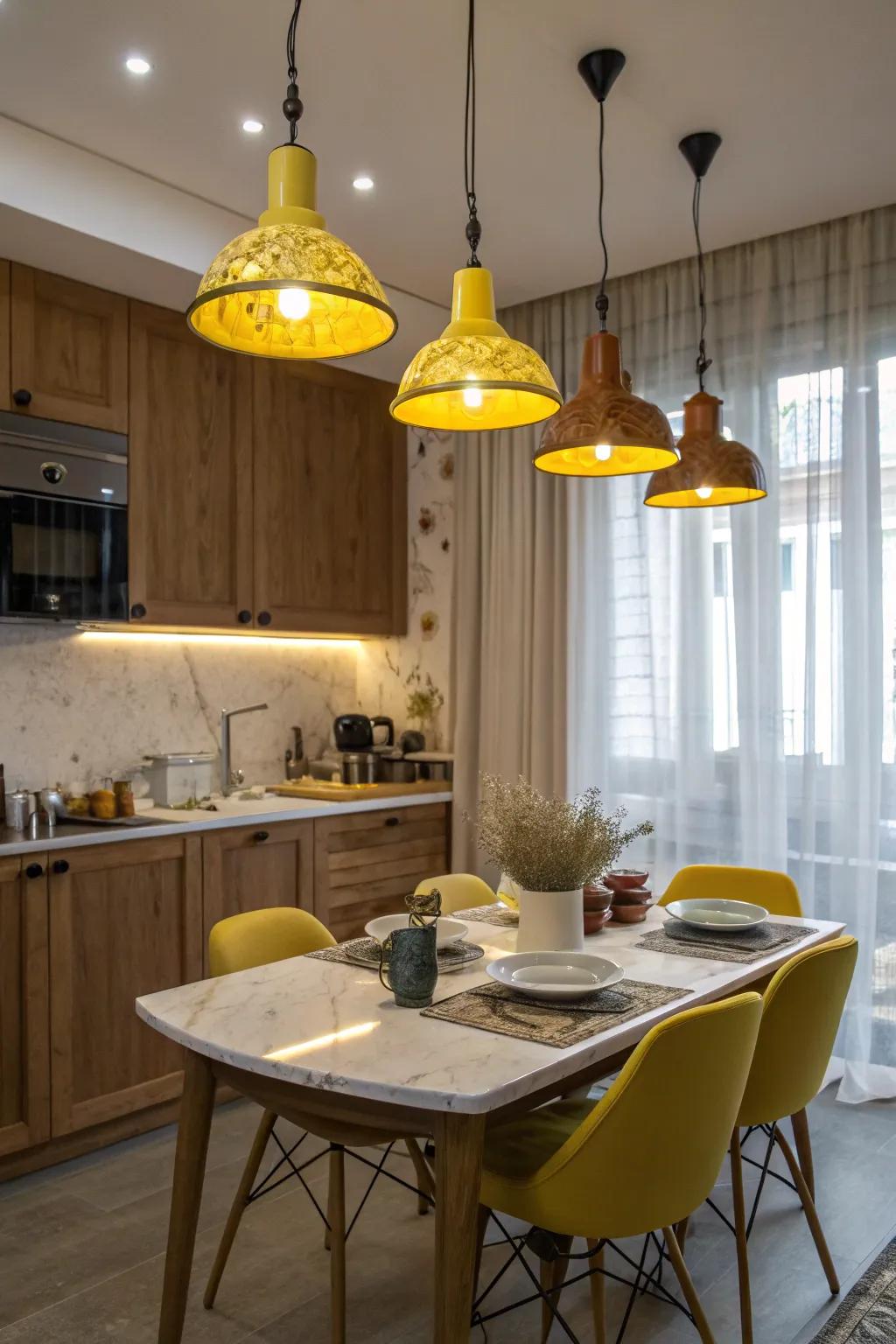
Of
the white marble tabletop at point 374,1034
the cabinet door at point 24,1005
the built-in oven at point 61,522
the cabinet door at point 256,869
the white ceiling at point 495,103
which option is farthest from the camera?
the cabinet door at point 256,869

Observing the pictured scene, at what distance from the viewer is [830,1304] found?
7.49 ft

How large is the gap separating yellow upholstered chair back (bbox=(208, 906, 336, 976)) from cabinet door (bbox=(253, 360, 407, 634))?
1759 mm

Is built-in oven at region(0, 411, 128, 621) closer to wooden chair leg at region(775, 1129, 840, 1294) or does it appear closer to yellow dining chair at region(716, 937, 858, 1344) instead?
yellow dining chair at region(716, 937, 858, 1344)

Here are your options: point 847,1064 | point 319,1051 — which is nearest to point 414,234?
point 319,1051

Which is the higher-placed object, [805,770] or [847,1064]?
[805,770]

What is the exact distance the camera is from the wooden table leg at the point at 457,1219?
154 cm

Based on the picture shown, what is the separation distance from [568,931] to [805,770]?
1.63m

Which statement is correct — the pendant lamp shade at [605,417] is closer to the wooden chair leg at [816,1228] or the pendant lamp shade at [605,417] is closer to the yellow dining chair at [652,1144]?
the yellow dining chair at [652,1144]

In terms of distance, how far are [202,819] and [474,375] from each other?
201 cm

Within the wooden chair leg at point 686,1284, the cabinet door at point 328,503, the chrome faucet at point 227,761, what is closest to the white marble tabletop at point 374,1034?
the wooden chair leg at point 686,1284

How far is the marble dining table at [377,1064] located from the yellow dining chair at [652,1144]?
105 mm

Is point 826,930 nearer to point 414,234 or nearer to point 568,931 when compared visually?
point 568,931

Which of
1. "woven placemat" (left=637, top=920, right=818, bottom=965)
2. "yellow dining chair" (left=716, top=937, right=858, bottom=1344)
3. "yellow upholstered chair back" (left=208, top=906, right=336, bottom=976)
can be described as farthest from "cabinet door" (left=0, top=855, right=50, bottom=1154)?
"yellow dining chair" (left=716, top=937, right=858, bottom=1344)

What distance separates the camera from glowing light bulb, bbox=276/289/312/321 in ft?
5.46
